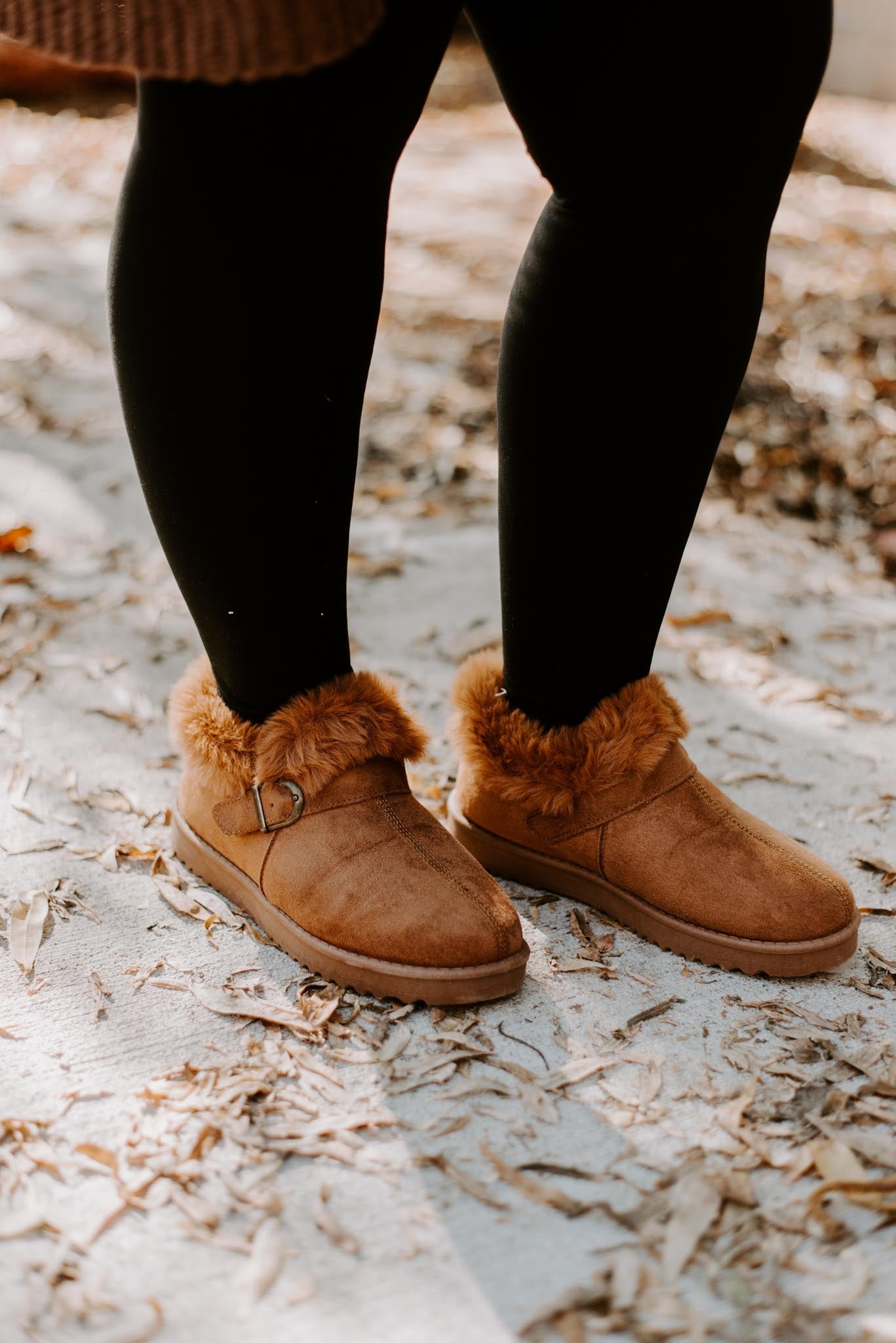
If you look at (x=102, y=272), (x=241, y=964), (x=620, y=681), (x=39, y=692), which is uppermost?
(x=620, y=681)

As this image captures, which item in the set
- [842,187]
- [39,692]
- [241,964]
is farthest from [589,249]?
[842,187]

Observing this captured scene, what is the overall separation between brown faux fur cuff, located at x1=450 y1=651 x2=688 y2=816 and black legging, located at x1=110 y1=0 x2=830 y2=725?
0.06m

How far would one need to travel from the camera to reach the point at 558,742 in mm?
1046

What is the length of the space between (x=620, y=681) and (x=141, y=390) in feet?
1.61

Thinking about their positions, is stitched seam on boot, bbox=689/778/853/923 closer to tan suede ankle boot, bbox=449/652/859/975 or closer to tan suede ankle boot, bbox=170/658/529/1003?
tan suede ankle boot, bbox=449/652/859/975

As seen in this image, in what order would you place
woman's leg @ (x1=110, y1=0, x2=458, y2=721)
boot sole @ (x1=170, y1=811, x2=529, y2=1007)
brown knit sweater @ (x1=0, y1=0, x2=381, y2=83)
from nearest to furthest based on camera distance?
brown knit sweater @ (x1=0, y1=0, x2=381, y2=83), woman's leg @ (x1=110, y1=0, x2=458, y2=721), boot sole @ (x1=170, y1=811, x2=529, y2=1007)

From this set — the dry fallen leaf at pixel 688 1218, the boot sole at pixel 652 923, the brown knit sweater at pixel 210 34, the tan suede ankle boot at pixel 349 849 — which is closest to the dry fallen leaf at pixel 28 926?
the tan suede ankle boot at pixel 349 849

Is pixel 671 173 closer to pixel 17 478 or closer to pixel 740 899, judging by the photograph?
pixel 740 899

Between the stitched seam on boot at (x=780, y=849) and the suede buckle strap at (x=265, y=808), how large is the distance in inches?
14.6

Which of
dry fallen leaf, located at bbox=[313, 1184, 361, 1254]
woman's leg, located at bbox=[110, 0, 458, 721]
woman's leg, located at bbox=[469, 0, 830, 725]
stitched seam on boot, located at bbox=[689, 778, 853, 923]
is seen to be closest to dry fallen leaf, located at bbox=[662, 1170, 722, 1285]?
dry fallen leaf, located at bbox=[313, 1184, 361, 1254]

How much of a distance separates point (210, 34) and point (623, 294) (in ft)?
1.23

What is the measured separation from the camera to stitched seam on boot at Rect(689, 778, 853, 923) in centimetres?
101

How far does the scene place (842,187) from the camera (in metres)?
5.63

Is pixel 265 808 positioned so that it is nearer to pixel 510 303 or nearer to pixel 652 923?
pixel 652 923
